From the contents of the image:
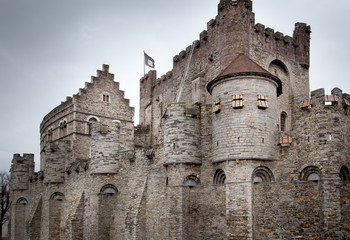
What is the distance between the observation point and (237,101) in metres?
19.6

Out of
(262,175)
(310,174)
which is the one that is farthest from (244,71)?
(310,174)

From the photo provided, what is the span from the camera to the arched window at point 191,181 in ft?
71.8

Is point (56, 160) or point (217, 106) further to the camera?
point (56, 160)

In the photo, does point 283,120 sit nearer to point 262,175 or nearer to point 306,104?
point 262,175

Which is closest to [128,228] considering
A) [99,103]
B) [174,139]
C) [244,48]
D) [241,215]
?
[174,139]

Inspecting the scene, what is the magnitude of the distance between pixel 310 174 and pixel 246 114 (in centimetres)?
369

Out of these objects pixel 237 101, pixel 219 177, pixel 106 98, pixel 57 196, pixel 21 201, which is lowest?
pixel 21 201

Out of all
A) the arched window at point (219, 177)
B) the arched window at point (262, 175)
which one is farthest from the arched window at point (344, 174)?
the arched window at point (219, 177)

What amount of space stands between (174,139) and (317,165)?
7.17 metres

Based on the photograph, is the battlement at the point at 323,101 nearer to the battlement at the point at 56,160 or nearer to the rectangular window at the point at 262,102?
the rectangular window at the point at 262,102

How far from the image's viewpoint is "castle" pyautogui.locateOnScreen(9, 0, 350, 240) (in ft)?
59.7

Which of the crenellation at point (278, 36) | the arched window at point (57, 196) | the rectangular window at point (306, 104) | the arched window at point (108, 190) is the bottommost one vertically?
the arched window at point (57, 196)

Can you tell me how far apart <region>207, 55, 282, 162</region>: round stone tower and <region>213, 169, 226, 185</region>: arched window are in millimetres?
789

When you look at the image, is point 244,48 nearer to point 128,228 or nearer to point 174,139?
point 174,139
